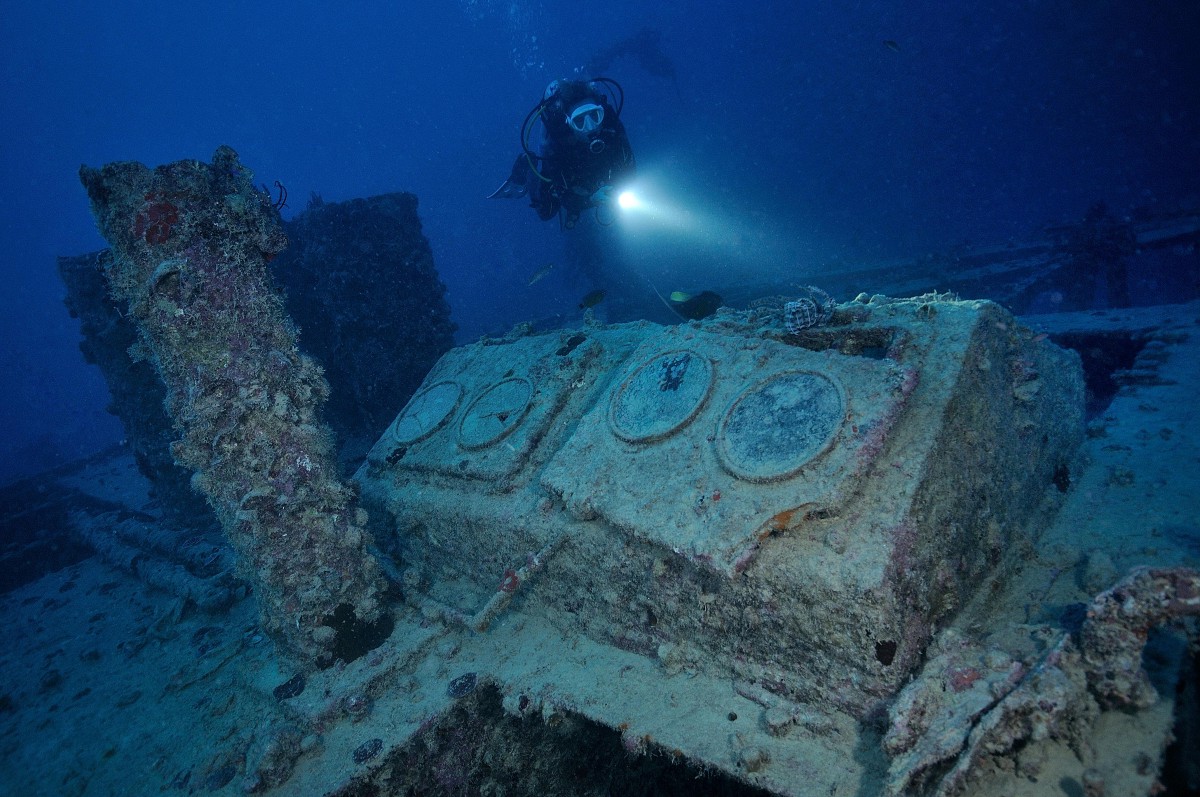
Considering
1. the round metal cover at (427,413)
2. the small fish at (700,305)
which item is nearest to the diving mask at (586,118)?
the small fish at (700,305)

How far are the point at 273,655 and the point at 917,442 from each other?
4745 millimetres

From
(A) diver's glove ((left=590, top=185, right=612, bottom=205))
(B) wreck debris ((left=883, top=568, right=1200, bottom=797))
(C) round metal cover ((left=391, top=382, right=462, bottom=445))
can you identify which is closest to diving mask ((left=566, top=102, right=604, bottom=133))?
(A) diver's glove ((left=590, top=185, right=612, bottom=205))

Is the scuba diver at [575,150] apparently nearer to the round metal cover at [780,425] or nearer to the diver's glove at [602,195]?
the diver's glove at [602,195]

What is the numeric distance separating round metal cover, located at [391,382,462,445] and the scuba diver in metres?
4.62

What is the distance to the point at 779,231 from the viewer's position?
4391 cm

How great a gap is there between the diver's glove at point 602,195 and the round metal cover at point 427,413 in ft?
17.3

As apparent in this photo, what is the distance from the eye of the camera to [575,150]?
8586 millimetres

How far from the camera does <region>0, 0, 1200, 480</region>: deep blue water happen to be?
31.5 meters

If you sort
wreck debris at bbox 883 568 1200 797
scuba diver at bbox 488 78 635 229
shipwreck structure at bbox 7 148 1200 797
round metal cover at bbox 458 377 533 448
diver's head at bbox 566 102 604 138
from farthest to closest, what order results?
scuba diver at bbox 488 78 635 229 < diver's head at bbox 566 102 604 138 < round metal cover at bbox 458 377 533 448 < shipwreck structure at bbox 7 148 1200 797 < wreck debris at bbox 883 568 1200 797

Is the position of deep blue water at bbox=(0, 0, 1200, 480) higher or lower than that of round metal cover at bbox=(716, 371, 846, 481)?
higher

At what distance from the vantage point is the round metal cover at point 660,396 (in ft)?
10.2

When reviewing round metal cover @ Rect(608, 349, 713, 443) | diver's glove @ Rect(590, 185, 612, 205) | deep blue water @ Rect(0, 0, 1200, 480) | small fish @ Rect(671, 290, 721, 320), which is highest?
deep blue water @ Rect(0, 0, 1200, 480)

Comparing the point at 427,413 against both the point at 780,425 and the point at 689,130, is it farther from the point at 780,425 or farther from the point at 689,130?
the point at 689,130

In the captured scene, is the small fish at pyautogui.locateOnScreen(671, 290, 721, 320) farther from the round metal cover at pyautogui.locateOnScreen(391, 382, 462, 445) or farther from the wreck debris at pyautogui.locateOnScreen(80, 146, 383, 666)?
the wreck debris at pyautogui.locateOnScreen(80, 146, 383, 666)
